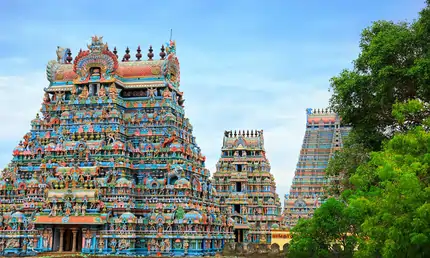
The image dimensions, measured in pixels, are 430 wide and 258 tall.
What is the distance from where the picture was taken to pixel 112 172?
48281 mm

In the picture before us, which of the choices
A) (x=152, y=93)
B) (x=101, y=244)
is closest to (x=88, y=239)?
(x=101, y=244)

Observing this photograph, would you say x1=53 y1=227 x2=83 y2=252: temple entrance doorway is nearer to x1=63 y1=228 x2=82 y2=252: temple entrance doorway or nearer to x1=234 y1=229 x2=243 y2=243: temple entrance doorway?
x1=63 y1=228 x2=82 y2=252: temple entrance doorway

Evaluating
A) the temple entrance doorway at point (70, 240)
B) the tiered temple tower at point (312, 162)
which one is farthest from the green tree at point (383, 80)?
the tiered temple tower at point (312, 162)

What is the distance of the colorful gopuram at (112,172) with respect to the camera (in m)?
46.1

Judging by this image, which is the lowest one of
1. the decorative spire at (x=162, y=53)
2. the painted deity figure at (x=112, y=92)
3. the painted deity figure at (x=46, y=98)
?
the painted deity figure at (x=112, y=92)

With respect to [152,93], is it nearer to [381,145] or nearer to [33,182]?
[33,182]

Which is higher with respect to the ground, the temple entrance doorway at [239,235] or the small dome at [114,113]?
the small dome at [114,113]

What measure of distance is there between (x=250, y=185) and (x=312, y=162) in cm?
2301

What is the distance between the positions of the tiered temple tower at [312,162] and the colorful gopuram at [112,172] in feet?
114

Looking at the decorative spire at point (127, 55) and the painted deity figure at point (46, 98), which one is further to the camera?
the painted deity figure at point (46, 98)

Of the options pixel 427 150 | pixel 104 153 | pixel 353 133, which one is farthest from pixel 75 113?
pixel 427 150

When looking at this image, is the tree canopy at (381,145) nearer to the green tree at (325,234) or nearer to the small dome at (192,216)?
the green tree at (325,234)

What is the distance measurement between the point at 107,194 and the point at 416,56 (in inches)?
1083

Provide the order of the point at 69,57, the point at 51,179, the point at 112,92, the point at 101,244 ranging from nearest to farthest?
the point at 101,244 < the point at 51,179 < the point at 112,92 < the point at 69,57
